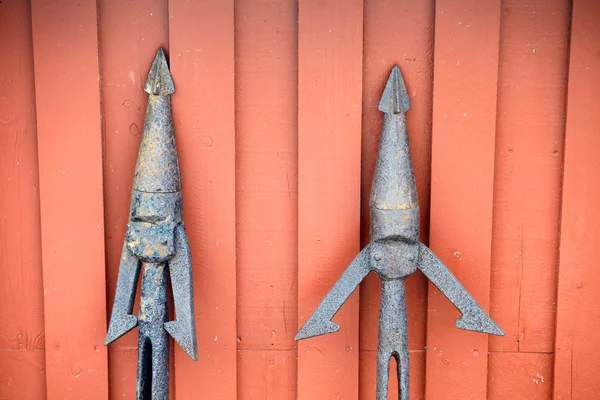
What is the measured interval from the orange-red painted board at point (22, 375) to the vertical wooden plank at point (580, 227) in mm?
1557

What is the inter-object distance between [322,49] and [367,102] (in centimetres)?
20

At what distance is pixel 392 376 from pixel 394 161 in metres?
0.69

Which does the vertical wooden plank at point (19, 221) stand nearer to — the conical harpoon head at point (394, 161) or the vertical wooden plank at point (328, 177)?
the vertical wooden plank at point (328, 177)

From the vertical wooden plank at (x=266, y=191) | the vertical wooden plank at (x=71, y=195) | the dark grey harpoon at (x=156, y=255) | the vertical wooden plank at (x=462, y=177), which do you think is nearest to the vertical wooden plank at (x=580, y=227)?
the vertical wooden plank at (x=462, y=177)

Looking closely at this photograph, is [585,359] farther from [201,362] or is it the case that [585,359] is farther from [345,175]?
[201,362]

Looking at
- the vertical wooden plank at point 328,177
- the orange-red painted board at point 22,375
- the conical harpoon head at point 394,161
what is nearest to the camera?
the conical harpoon head at point 394,161

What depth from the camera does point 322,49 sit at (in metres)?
1.85

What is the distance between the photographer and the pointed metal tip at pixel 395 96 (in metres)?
1.77

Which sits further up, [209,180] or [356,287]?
[209,180]

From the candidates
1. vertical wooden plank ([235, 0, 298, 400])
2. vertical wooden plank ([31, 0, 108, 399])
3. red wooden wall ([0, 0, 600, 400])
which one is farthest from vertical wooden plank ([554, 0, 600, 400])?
vertical wooden plank ([31, 0, 108, 399])

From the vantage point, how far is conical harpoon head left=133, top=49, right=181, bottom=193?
1766 mm

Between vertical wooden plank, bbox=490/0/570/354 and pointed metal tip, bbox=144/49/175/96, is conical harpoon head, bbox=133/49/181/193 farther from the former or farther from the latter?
vertical wooden plank, bbox=490/0/570/354

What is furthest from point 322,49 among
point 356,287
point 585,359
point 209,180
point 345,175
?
point 585,359

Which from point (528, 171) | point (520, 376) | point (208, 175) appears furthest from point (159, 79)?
point (520, 376)
